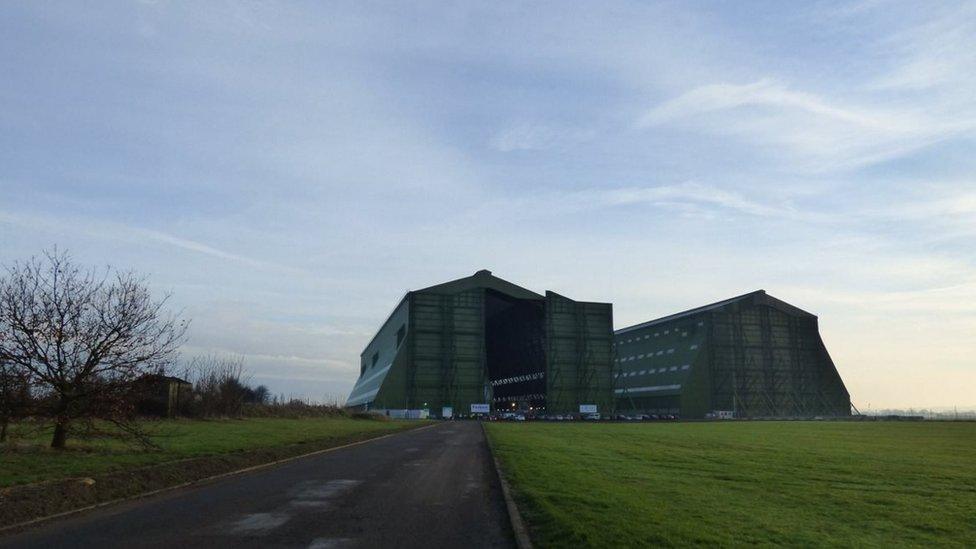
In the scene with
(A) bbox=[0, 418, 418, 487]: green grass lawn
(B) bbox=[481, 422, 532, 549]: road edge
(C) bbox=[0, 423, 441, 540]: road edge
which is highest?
(A) bbox=[0, 418, 418, 487]: green grass lawn

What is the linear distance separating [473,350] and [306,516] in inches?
3431

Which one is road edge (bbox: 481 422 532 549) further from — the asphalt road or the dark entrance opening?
the dark entrance opening

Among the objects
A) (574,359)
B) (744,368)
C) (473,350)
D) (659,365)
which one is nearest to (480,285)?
(473,350)

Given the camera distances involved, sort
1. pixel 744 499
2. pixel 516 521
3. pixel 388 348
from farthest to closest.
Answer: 1. pixel 388 348
2. pixel 744 499
3. pixel 516 521

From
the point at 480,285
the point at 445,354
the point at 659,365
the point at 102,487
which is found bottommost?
the point at 102,487

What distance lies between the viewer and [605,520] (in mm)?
11961

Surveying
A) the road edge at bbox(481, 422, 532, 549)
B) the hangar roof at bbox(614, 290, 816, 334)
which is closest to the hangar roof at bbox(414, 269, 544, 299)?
the hangar roof at bbox(614, 290, 816, 334)

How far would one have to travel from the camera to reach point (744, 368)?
373 feet

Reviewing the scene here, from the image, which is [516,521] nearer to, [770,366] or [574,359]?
[574,359]

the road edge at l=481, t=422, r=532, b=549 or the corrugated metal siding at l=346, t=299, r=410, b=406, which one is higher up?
the corrugated metal siding at l=346, t=299, r=410, b=406

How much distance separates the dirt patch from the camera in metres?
13.0

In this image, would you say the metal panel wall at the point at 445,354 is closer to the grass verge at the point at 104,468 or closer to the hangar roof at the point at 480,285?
the hangar roof at the point at 480,285

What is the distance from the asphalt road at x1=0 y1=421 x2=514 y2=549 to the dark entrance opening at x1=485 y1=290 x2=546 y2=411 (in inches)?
3313

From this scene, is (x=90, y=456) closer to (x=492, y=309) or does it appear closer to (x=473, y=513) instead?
(x=473, y=513)
